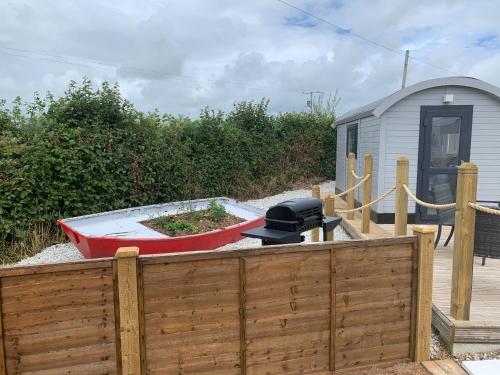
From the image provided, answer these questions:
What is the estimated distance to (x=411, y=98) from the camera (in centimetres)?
674

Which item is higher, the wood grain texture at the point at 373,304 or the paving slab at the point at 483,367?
the wood grain texture at the point at 373,304

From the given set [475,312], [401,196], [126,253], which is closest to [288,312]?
[126,253]

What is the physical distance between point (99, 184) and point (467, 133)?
6.63m

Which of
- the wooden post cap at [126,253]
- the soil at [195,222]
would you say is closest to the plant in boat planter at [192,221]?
the soil at [195,222]

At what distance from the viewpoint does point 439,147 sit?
268 inches

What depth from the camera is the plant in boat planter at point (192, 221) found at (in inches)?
253

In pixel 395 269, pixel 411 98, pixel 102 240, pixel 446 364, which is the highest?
pixel 411 98

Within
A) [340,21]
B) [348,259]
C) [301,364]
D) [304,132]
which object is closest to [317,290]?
[348,259]

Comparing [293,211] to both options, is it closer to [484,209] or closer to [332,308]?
[332,308]

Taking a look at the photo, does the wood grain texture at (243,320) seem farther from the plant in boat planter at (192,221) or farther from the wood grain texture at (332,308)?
the plant in boat planter at (192,221)

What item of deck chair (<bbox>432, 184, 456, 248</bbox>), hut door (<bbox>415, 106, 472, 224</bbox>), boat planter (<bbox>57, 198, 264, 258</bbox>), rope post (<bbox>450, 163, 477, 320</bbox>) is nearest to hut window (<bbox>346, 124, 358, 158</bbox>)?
hut door (<bbox>415, 106, 472, 224</bbox>)

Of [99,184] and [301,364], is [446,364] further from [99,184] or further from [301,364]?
[99,184]

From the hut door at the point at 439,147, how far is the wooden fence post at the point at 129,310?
5697 millimetres

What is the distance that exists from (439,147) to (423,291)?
4.53m
